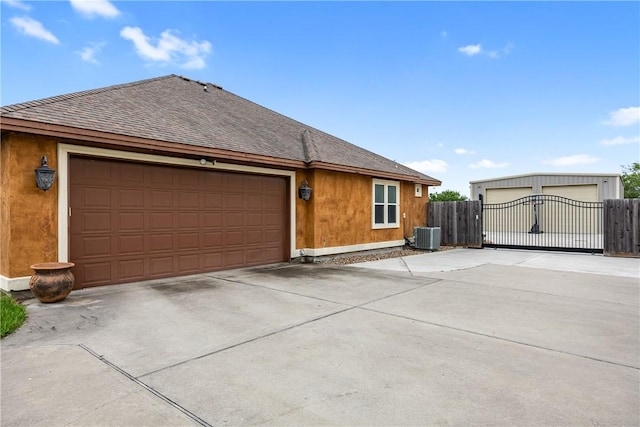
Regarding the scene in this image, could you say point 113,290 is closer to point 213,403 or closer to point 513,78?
point 213,403

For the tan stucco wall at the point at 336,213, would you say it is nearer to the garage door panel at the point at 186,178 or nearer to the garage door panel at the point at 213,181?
the garage door panel at the point at 213,181

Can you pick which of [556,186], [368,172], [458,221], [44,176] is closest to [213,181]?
[44,176]

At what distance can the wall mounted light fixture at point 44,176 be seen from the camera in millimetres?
5777

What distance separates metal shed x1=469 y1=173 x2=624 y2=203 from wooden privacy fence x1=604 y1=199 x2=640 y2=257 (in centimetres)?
1231

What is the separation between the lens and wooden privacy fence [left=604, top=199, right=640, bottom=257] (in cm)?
1126

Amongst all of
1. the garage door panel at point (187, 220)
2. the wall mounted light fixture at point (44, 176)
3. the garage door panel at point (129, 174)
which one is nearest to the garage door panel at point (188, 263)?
the garage door panel at point (187, 220)

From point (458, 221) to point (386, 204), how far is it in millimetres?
4148

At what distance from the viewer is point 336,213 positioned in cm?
1097

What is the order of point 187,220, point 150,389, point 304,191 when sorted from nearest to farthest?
1. point 150,389
2. point 187,220
3. point 304,191

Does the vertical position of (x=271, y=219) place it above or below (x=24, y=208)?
below

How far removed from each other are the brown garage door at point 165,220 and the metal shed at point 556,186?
2080cm

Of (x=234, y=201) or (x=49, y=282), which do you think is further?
(x=234, y=201)

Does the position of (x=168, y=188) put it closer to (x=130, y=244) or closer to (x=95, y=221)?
(x=130, y=244)

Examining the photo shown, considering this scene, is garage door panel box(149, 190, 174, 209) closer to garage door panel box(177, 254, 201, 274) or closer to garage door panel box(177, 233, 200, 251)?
garage door panel box(177, 233, 200, 251)
